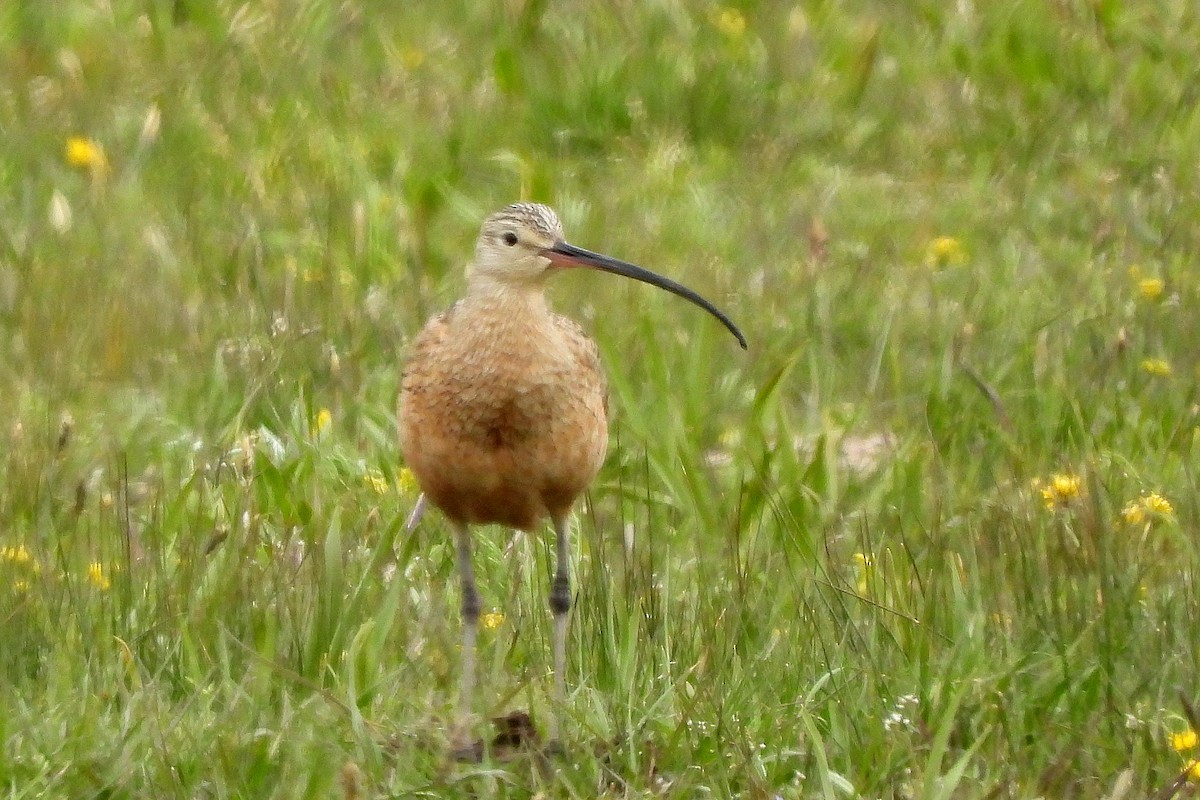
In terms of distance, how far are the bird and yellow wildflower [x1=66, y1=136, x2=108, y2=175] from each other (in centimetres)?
394

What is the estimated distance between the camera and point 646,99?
9.49 m

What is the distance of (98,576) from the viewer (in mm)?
5160

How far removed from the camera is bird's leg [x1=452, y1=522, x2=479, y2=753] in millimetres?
4172

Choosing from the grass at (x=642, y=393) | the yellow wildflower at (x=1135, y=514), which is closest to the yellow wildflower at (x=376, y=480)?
the grass at (x=642, y=393)

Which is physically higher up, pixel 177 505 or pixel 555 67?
pixel 555 67

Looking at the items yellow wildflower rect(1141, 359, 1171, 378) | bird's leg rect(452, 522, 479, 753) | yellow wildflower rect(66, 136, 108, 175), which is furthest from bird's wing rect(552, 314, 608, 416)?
yellow wildflower rect(66, 136, 108, 175)

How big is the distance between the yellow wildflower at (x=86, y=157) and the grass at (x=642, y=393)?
0.04 meters

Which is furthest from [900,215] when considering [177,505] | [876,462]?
[177,505]

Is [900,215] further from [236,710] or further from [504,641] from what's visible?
[236,710]

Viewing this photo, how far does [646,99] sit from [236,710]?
555cm

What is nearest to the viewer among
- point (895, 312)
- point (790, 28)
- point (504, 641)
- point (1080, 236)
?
point (504, 641)

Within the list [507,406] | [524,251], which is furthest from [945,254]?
[507,406]

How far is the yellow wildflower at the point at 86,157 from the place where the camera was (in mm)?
8836

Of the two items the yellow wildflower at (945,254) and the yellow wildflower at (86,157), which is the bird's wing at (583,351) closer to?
the yellow wildflower at (945,254)
